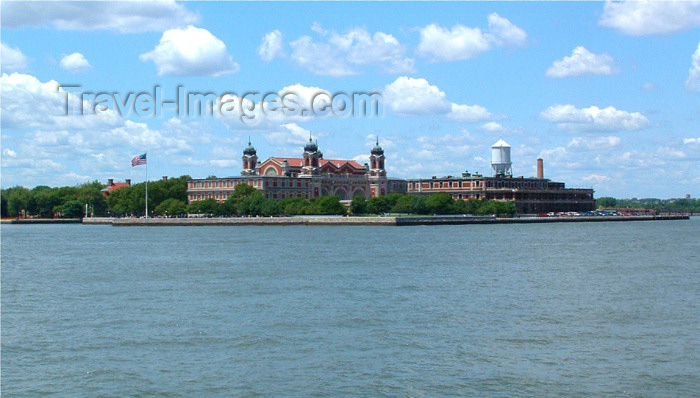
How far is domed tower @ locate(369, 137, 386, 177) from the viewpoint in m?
181

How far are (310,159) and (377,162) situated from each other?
16877mm

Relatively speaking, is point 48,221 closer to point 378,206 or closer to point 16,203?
point 16,203

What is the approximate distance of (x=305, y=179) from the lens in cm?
16762

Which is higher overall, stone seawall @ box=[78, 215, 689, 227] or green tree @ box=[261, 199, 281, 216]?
green tree @ box=[261, 199, 281, 216]

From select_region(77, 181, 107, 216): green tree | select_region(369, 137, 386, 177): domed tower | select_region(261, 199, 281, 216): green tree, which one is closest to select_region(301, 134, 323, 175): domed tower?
select_region(369, 137, 386, 177): domed tower

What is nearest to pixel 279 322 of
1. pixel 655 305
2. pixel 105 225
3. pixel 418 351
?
pixel 418 351

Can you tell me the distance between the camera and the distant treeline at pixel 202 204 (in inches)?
5753

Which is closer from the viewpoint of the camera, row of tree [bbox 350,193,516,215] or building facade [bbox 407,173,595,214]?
row of tree [bbox 350,193,516,215]

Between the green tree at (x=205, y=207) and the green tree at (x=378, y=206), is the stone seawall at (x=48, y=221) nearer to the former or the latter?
the green tree at (x=205, y=207)

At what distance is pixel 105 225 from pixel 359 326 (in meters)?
133

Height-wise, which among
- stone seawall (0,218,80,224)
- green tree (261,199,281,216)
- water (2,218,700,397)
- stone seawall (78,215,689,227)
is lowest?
water (2,218,700,397)

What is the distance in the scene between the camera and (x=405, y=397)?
66.6 feet

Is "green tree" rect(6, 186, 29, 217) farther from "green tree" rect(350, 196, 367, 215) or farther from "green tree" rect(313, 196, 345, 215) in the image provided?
"green tree" rect(350, 196, 367, 215)

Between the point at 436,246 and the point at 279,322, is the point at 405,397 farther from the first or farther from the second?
the point at 436,246
